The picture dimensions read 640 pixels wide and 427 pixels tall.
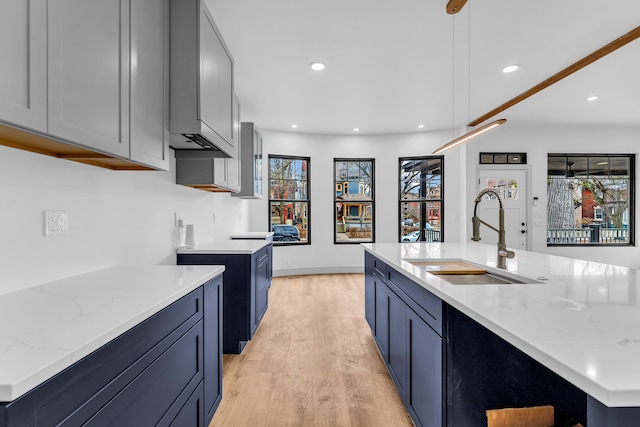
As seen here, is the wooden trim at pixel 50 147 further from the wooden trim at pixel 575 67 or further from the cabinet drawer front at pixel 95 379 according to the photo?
the wooden trim at pixel 575 67

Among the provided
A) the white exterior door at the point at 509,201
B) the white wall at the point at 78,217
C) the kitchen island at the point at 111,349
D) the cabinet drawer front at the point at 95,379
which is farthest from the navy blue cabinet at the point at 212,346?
the white exterior door at the point at 509,201

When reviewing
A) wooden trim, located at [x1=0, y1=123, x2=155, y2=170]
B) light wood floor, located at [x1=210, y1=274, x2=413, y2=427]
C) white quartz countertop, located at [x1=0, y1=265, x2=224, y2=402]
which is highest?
wooden trim, located at [x1=0, y1=123, x2=155, y2=170]

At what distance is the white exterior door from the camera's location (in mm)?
5656

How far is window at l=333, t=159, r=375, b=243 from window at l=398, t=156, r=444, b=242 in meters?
0.60

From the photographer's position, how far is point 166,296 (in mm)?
1174

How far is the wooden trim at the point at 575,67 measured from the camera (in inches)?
113

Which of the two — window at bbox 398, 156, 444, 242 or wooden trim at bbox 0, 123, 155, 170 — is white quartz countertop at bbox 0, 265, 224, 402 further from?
window at bbox 398, 156, 444, 242

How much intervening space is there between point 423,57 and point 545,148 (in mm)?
3941

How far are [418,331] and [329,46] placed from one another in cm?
263

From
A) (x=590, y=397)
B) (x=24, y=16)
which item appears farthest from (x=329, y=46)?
(x=590, y=397)

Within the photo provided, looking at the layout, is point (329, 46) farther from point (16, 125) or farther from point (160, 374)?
point (160, 374)

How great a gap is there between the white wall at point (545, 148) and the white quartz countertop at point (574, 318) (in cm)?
450

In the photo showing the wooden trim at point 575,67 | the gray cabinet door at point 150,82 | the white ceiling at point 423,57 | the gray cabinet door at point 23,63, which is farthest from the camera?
the wooden trim at point 575,67

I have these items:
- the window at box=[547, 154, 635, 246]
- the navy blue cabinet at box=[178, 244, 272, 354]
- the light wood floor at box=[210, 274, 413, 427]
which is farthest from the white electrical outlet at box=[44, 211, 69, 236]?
the window at box=[547, 154, 635, 246]
